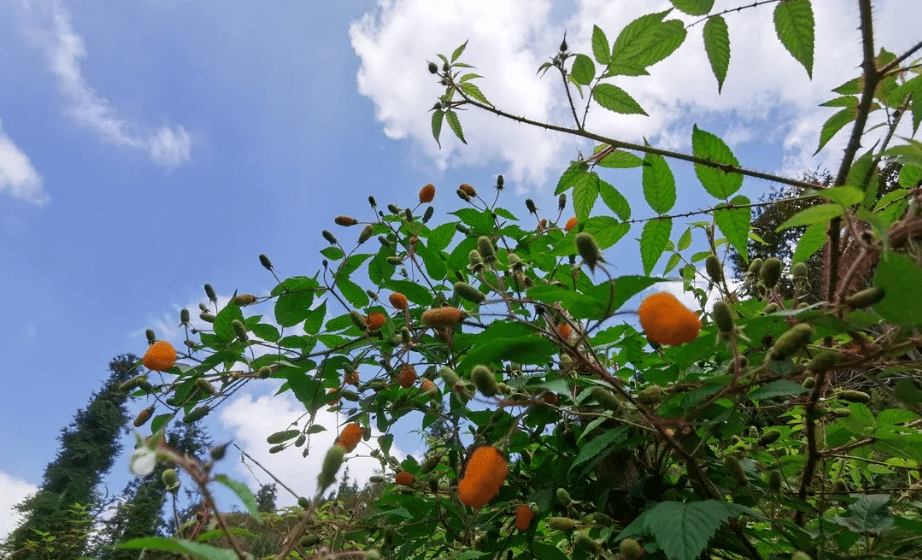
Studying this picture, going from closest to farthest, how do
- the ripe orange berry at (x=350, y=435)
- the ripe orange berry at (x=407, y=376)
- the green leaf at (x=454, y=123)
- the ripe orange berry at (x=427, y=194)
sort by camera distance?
the green leaf at (x=454, y=123) < the ripe orange berry at (x=407, y=376) < the ripe orange berry at (x=350, y=435) < the ripe orange berry at (x=427, y=194)

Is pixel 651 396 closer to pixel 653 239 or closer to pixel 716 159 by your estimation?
pixel 653 239

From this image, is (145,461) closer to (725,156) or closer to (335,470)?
(335,470)

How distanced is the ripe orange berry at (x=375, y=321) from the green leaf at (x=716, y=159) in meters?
1.20

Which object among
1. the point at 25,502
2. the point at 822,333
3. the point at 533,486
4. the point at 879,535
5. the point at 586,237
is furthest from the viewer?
the point at 25,502

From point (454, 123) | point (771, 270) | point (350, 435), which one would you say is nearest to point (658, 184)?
point (771, 270)

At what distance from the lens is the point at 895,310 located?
834mm

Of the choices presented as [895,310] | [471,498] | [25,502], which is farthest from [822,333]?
[25,502]

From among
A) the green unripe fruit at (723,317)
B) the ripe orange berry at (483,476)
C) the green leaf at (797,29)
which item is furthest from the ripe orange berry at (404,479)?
the green leaf at (797,29)

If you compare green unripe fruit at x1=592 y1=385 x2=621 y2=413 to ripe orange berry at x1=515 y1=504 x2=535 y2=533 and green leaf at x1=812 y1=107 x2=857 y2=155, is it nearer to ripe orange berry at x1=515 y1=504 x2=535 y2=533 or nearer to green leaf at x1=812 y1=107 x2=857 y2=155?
ripe orange berry at x1=515 y1=504 x2=535 y2=533

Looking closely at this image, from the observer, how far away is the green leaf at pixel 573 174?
1.48 metres

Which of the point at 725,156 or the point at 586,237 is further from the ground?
the point at 725,156

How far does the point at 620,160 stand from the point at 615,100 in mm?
180

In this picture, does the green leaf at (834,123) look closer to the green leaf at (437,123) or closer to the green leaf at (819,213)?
the green leaf at (819,213)

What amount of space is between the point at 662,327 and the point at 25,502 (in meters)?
20.8
